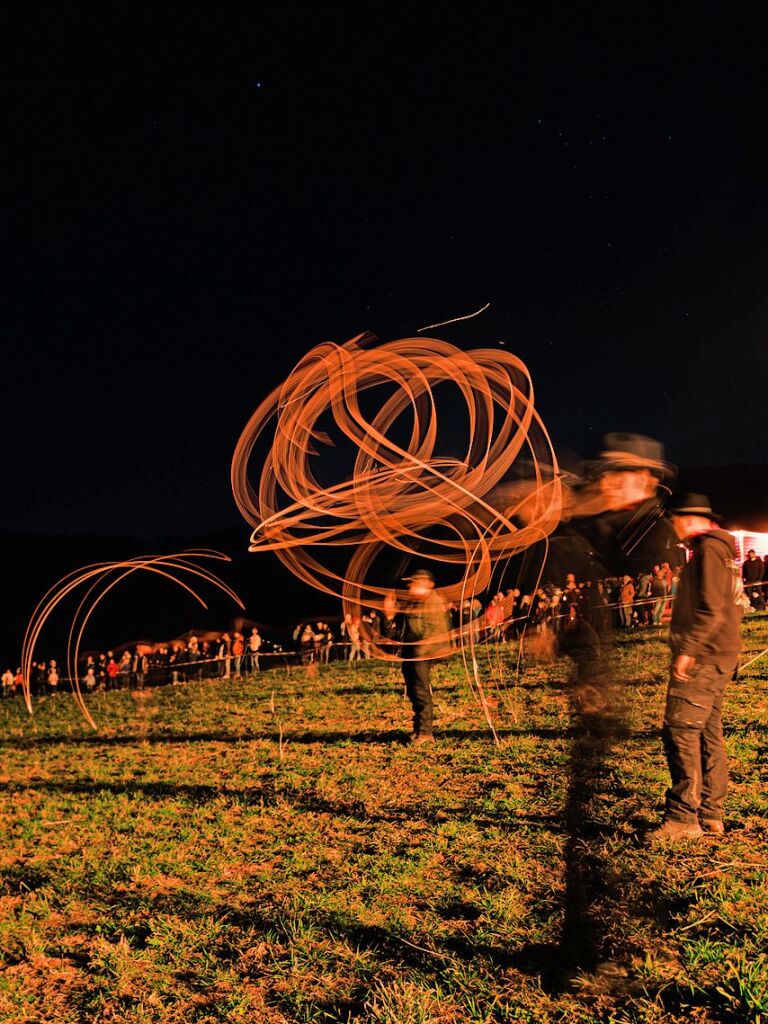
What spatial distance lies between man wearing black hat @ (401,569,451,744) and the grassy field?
0.38 meters

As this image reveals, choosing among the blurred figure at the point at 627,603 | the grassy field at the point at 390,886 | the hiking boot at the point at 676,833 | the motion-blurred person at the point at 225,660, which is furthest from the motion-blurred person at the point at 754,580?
the hiking boot at the point at 676,833

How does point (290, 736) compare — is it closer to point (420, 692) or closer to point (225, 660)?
point (420, 692)

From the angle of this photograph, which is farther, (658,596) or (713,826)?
(658,596)

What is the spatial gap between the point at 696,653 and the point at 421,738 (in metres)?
4.18

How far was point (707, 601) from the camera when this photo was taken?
14.6ft

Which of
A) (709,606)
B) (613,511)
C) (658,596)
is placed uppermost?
(613,511)

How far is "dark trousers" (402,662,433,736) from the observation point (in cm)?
784

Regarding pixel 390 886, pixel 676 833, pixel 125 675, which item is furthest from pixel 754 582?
pixel 125 675

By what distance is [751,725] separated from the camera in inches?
294

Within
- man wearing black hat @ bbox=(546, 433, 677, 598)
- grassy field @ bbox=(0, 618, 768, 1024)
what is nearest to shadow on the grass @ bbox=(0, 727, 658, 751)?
grassy field @ bbox=(0, 618, 768, 1024)

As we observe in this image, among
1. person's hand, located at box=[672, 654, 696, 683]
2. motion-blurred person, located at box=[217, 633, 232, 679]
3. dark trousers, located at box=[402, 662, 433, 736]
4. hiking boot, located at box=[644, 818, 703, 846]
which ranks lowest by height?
motion-blurred person, located at box=[217, 633, 232, 679]

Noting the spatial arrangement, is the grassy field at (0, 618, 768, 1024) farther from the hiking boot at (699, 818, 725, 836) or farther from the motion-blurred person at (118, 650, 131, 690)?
the motion-blurred person at (118, 650, 131, 690)

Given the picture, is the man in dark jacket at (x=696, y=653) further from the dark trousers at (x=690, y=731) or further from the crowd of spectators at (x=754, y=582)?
the crowd of spectators at (x=754, y=582)

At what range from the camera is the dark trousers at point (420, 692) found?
7.84m
